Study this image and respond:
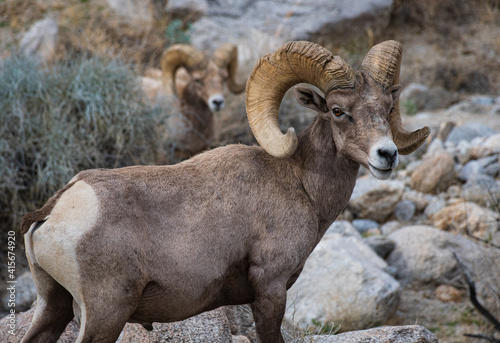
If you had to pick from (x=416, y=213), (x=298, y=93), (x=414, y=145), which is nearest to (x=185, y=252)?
(x=298, y=93)

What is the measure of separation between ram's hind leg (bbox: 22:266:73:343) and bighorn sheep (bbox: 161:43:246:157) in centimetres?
682

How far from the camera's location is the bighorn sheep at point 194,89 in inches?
423

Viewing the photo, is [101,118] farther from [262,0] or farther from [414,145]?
[262,0]

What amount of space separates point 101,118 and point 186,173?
5.50 m

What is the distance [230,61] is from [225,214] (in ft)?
28.2

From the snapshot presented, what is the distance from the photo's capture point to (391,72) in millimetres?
4293

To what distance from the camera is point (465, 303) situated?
8.12m

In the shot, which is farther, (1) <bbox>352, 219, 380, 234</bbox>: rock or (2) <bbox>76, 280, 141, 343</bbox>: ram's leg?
(1) <bbox>352, 219, 380, 234</bbox>: rock

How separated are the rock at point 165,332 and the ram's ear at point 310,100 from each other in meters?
2.13

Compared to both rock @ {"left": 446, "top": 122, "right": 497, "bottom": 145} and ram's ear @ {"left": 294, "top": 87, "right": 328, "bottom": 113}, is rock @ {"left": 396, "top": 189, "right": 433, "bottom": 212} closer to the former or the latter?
rock @ {"left": 446, "top": 122, "right": 497, "bottom": 145}

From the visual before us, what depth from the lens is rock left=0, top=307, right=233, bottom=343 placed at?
4863mm

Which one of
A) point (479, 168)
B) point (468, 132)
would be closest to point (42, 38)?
point (468, 132)

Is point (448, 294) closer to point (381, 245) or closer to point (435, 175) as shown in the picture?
point (381, 245)

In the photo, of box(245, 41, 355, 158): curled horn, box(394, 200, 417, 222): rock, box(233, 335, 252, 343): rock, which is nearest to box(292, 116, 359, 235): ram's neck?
box(245, 41, 355, 158): curled horn
